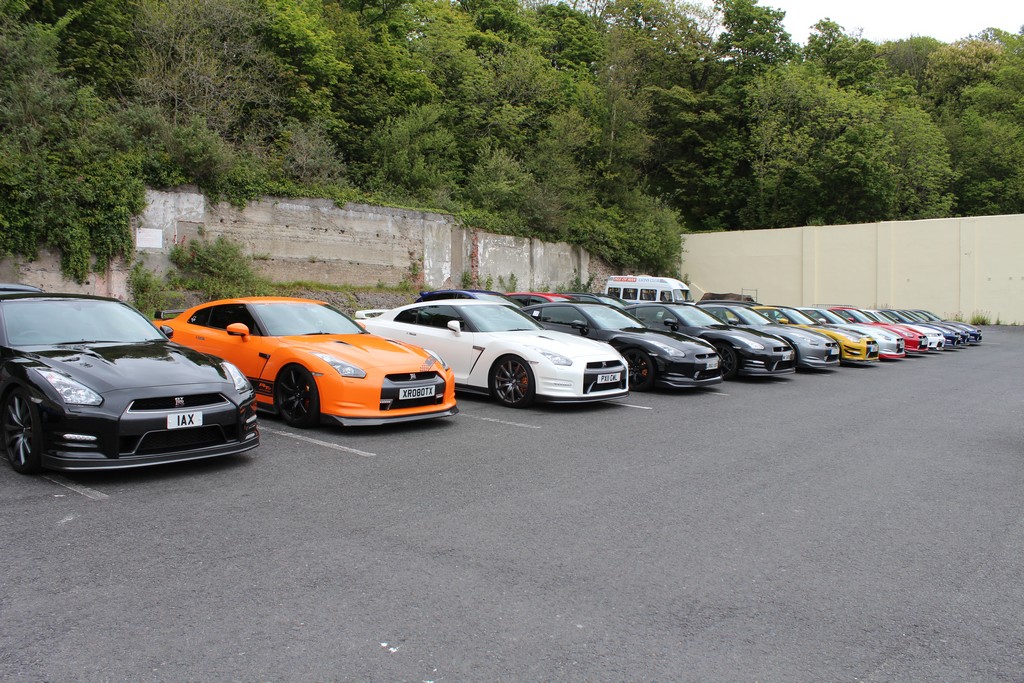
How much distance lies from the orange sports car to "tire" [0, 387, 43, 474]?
8.29 feet

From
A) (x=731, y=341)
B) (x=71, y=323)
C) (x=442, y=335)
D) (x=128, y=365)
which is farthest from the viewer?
(x=731, y=341)

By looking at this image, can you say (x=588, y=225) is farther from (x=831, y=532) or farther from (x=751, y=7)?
(x=831, y=532)

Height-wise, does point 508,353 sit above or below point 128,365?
below

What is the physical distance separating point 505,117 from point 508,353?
93.7 feet

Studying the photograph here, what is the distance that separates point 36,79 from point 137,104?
2.79 metres

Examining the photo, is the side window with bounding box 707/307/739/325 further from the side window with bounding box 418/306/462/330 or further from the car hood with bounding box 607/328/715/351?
the side window with bounding box 418/306/462/330

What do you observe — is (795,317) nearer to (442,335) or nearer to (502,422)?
(442,335)

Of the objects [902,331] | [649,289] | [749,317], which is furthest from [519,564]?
[649,289]

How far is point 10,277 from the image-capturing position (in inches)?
695

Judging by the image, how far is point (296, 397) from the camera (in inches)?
310

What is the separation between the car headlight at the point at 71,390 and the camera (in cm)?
543

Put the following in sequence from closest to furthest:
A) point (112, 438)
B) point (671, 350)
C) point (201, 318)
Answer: point (112, 438), point (201, 318), point (671, 350)

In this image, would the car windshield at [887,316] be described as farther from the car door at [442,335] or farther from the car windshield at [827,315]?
the car door at [442,335]

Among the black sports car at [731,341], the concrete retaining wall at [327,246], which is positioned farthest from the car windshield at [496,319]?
the concrete retaining wall at [327,246]
